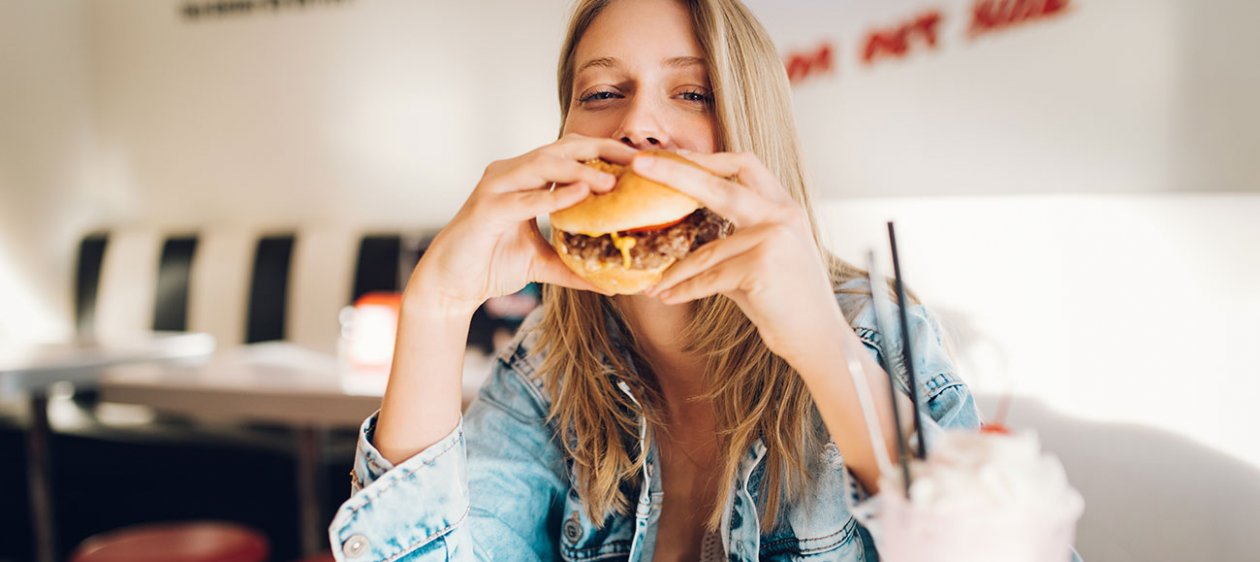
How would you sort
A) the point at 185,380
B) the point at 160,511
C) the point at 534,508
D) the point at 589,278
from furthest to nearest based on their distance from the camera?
1. the point at 160,511
2. the point at 185,380
3. the point at 534,508
4. the point at 589,278

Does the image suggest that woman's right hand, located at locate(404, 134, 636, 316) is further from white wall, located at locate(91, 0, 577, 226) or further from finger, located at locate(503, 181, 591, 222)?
white wall, located at locate(91, 0, 577, 226)

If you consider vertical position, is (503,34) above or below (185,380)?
above

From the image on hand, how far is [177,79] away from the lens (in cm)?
482

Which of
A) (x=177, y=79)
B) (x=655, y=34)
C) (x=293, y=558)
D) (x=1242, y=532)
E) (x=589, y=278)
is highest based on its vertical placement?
(x=177, y=79)

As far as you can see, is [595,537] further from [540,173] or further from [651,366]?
[540,173]

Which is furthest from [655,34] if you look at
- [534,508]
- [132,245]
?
[132,245]

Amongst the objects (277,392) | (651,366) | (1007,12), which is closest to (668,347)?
(651,366)

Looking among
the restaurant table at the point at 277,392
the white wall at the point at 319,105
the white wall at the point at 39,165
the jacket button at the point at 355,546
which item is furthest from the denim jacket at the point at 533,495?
the white wall at the point at 39,165

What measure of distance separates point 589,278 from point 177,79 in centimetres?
473

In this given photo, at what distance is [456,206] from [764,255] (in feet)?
11.4

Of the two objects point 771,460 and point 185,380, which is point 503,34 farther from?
point 771,460

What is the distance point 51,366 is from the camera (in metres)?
2.51

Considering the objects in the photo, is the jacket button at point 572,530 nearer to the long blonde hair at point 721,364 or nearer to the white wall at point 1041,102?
the long blonde hair at point 721,364

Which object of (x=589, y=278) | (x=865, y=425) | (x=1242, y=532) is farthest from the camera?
(x=1242, y=532)
